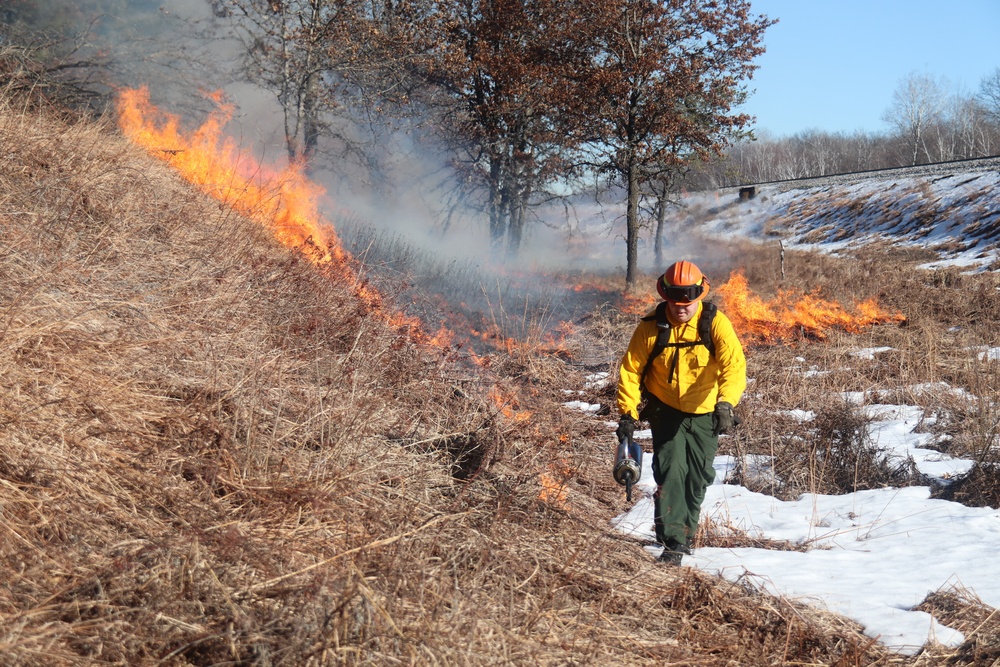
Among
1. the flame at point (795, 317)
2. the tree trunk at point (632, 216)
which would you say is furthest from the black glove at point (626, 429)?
the tree trunk at point (632, 216)

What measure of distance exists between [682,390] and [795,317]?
9.57 m

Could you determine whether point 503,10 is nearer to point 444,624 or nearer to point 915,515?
point 915,515

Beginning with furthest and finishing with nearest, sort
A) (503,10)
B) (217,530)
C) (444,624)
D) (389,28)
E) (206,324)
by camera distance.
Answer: (503,10)
(389,28)
(206,324)
(217,530)
(444,624)

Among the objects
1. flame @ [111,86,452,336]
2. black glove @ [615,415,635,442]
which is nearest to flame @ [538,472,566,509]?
black glove @ [615,415,635,442]

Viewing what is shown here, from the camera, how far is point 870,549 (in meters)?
4.42

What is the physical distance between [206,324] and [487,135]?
16.4m

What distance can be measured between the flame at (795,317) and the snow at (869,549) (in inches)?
Result: 249

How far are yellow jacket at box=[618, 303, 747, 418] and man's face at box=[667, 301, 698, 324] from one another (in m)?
0.05

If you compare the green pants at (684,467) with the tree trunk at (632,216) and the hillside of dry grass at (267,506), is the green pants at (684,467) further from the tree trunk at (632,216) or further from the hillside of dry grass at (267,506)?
the tree trunk at (632,216)

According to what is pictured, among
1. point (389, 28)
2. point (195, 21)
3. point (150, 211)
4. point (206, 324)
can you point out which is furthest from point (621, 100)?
point (206, 324)

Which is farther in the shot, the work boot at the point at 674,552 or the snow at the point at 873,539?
the work boot at the point at 674,552

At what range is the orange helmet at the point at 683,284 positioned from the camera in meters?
4.12

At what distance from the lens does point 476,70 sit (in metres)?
18.9

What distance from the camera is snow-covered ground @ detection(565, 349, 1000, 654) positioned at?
3.48 metres
